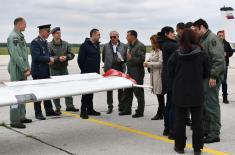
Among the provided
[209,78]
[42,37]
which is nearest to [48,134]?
[42,37]

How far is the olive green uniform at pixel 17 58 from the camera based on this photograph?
25.9 feet

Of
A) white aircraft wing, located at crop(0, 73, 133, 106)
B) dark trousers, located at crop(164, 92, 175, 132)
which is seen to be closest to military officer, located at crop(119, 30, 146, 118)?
white aircraft wing, located at crop(0, 73, 133, 106)

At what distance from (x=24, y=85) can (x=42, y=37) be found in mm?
2470

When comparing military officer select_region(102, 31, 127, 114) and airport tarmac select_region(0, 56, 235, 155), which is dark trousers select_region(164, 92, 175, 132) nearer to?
airport tarmac select_region(0, 56, 235, 155)

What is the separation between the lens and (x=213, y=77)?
6301mm

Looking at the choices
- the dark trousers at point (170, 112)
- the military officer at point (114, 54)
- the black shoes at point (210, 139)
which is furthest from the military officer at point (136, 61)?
the black shoes at point (210, 139)

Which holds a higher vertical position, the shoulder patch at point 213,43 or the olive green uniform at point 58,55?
the shoulder patch at point 213,43

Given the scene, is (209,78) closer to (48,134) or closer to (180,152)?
(180,152)

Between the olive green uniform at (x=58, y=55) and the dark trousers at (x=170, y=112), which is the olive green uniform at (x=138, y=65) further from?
the dark trousers at (x=170, y=112)

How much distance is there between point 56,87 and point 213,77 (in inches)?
93.3

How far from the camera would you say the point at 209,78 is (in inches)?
250

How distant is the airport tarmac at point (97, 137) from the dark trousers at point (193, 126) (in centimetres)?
20

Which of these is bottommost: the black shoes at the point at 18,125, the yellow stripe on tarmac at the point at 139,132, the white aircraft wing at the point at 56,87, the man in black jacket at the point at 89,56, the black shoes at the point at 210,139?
the yellow stripe on tarmac at the point at 139,132

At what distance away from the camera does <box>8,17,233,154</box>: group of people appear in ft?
19.1
